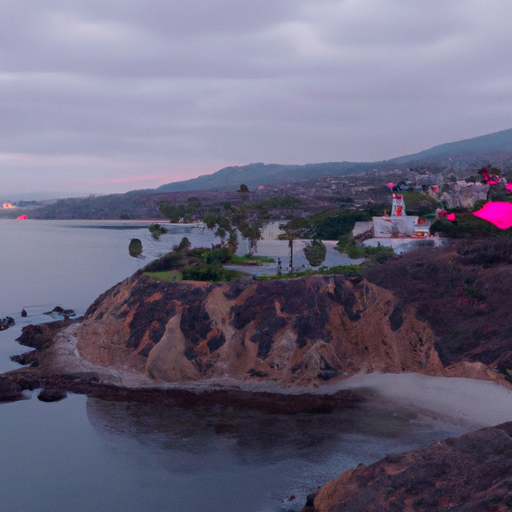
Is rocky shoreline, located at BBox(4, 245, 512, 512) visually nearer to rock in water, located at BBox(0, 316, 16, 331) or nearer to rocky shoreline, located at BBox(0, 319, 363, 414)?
rocky shoreline, located at BBox(0, 319, 363, 414)

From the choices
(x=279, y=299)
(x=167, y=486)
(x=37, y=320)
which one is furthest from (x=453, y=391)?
(x=37, y=320)

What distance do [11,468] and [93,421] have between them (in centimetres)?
296

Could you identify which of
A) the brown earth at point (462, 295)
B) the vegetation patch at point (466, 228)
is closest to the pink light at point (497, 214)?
the vegetation patch at point (466, 228)

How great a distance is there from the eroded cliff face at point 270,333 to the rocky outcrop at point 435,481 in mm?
7540

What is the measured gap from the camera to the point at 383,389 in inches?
719

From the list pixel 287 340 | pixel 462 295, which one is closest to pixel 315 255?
pixel 287 340

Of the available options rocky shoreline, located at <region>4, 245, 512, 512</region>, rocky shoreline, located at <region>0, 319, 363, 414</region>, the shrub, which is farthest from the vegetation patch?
rocky shoreline, located at <region>0, 319, 363, 414</region>

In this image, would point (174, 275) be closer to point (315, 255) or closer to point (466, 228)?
point (315, 255)

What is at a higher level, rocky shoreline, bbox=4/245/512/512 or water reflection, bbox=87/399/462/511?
rocky shoreline, bbox=4/245/512/512

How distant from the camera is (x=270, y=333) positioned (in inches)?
786

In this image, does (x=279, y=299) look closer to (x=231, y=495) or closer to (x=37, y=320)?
(x=231, y=495)

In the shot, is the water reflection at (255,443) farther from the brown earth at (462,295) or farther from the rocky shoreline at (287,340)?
the brown earth at (462,295)

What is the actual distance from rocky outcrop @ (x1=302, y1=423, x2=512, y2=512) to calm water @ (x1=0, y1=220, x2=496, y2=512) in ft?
6.05

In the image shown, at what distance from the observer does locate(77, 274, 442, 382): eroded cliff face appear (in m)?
19.2
